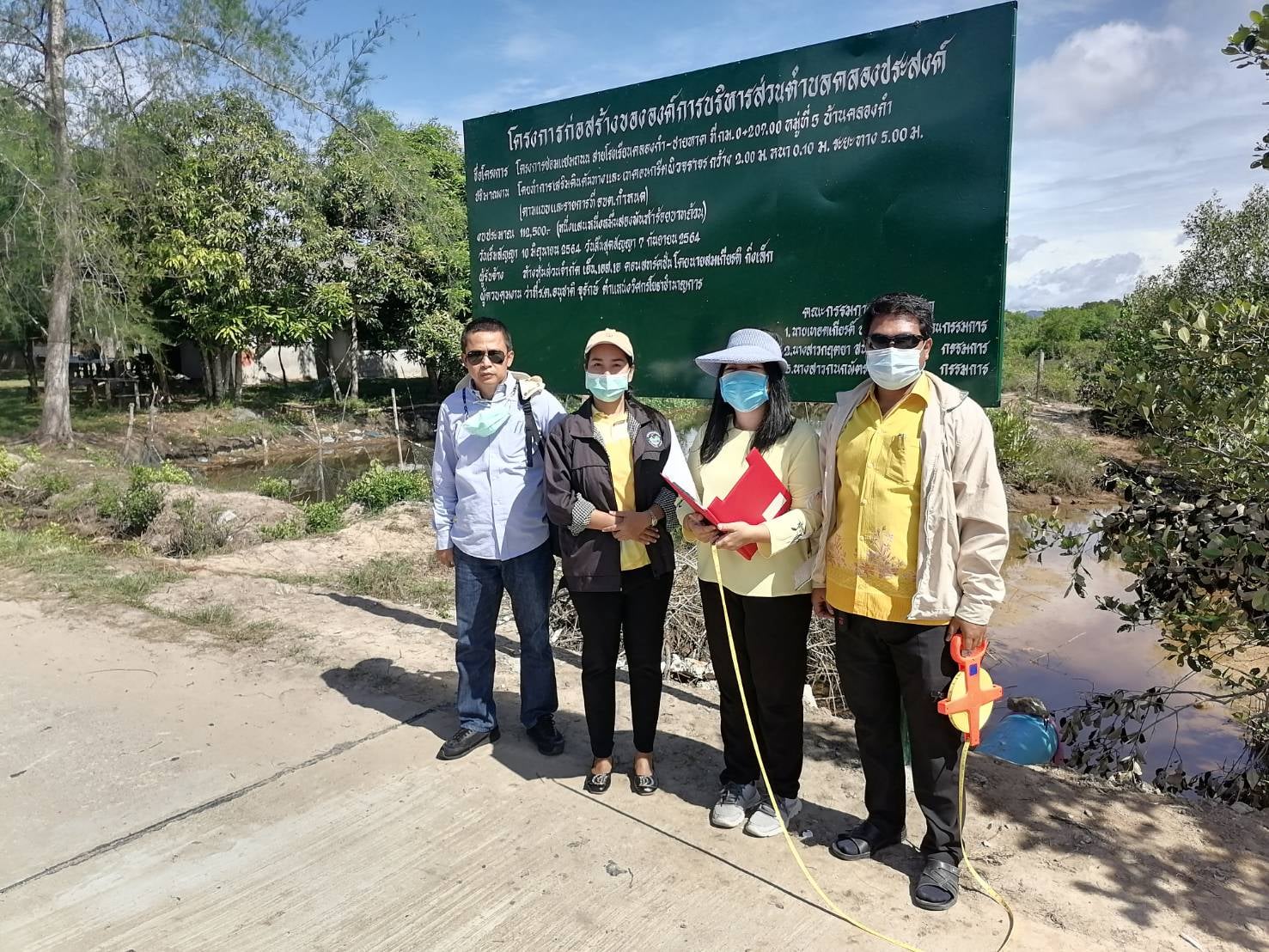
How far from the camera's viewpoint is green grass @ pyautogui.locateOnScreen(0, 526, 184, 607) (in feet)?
19.2

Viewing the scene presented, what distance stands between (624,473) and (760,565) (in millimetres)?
623

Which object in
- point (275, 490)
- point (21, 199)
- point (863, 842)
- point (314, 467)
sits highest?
point (21, 199)

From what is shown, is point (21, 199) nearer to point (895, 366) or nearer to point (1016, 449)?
point (895, 366)

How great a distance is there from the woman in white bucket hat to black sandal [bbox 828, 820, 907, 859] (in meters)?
0.22

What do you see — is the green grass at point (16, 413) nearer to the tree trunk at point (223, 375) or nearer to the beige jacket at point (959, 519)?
the tree trunk at point (223, 375)

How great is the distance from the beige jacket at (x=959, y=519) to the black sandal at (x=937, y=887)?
0.82 meters

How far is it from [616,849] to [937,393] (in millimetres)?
1846

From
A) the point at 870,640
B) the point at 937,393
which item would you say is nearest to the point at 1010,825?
the point at 870,640

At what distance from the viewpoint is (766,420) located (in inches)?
116

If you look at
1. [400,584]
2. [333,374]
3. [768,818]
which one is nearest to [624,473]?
[768,818]

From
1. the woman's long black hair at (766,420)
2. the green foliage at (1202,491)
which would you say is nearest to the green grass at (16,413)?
the woman's long black hair at (766,420)

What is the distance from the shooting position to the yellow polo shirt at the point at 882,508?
2.63 meters

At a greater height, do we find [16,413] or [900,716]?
[16,413]

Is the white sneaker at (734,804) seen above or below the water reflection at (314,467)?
above
